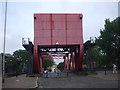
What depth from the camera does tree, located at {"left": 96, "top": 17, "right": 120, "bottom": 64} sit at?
91.9ft

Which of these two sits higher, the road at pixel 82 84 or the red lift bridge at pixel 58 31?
the red lift bridge at pixel 58 31

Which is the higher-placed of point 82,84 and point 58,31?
point 58,31

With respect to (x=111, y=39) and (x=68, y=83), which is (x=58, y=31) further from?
(x=68, y=83)

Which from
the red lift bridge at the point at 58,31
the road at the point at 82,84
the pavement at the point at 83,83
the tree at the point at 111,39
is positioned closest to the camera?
the road at the point at 82,84

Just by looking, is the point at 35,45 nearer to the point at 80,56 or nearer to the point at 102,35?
the point at 80,56

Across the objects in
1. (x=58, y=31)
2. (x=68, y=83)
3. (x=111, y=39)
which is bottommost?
(x=68, y=83)

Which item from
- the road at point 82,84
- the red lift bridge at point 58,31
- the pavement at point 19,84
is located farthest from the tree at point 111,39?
the red lift bridge at point 58,31

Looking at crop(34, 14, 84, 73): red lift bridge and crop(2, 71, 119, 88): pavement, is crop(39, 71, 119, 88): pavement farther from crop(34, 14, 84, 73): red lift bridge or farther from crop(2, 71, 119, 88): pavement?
crop(34, 14, 84, 73): red lift bridge

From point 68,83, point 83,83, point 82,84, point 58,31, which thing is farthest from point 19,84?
point 58,31

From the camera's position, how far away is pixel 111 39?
95.7 feet

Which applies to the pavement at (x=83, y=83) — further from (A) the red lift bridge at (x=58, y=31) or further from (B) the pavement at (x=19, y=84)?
(A) the red lift bridge at (x=58, y=31)

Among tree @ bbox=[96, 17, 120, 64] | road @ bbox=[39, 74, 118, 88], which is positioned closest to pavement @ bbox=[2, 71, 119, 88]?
road @ bbox=[39, 74, 118, 88]

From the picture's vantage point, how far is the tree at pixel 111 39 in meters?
28.0

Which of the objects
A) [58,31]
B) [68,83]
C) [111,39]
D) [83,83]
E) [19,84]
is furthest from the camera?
[58,31]
